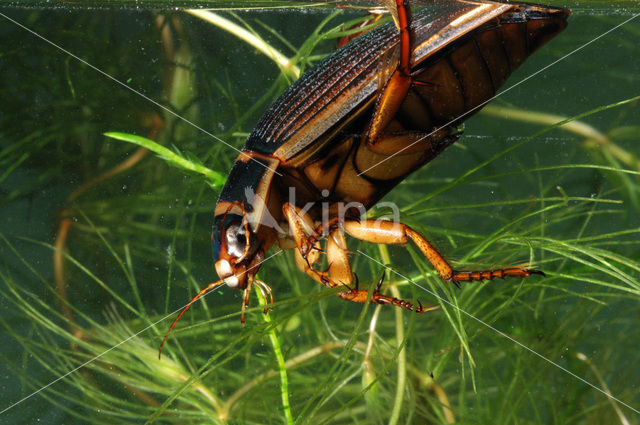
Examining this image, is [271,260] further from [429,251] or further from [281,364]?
[429,251]

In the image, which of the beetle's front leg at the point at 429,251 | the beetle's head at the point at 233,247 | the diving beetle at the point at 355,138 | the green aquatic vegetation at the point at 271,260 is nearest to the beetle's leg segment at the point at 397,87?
the diving beetle at the point at 355,138

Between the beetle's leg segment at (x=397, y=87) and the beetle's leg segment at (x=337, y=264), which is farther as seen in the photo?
the beetle's leg segment at (x=337, y=264)

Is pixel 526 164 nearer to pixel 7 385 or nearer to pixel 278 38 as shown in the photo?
pixel 278 38

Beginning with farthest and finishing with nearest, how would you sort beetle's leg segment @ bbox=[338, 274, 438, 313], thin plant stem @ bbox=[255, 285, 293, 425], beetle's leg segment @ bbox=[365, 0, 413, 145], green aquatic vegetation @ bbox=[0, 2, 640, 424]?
green aquatic vegetation @ bbox=[0, 2, 640, 424] → thin plant stem @ bbox=[255, 285, 293, 425] → beetle's leg segment @ bbox=[338, 274, 438, 313] → beetle's leg segment @ bbox=[365, 0, 413, 145]

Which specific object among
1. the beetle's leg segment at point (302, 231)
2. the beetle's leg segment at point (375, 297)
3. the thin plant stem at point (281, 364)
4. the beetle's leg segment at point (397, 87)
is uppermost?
the beetle's leg segment at point (397, 87)

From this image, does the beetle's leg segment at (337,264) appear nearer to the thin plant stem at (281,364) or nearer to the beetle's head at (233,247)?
the beetle's head at (233,247)

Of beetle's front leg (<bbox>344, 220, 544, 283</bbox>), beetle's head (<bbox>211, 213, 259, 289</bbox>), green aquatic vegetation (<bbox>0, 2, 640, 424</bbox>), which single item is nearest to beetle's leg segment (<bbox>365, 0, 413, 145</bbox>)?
beetle's front leg (<bbox>344, 220, 544, 283</bbox>)

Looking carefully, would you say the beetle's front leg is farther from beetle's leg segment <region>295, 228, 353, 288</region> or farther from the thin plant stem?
the thin plant stem

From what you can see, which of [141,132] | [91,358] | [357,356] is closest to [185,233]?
[141,132]
